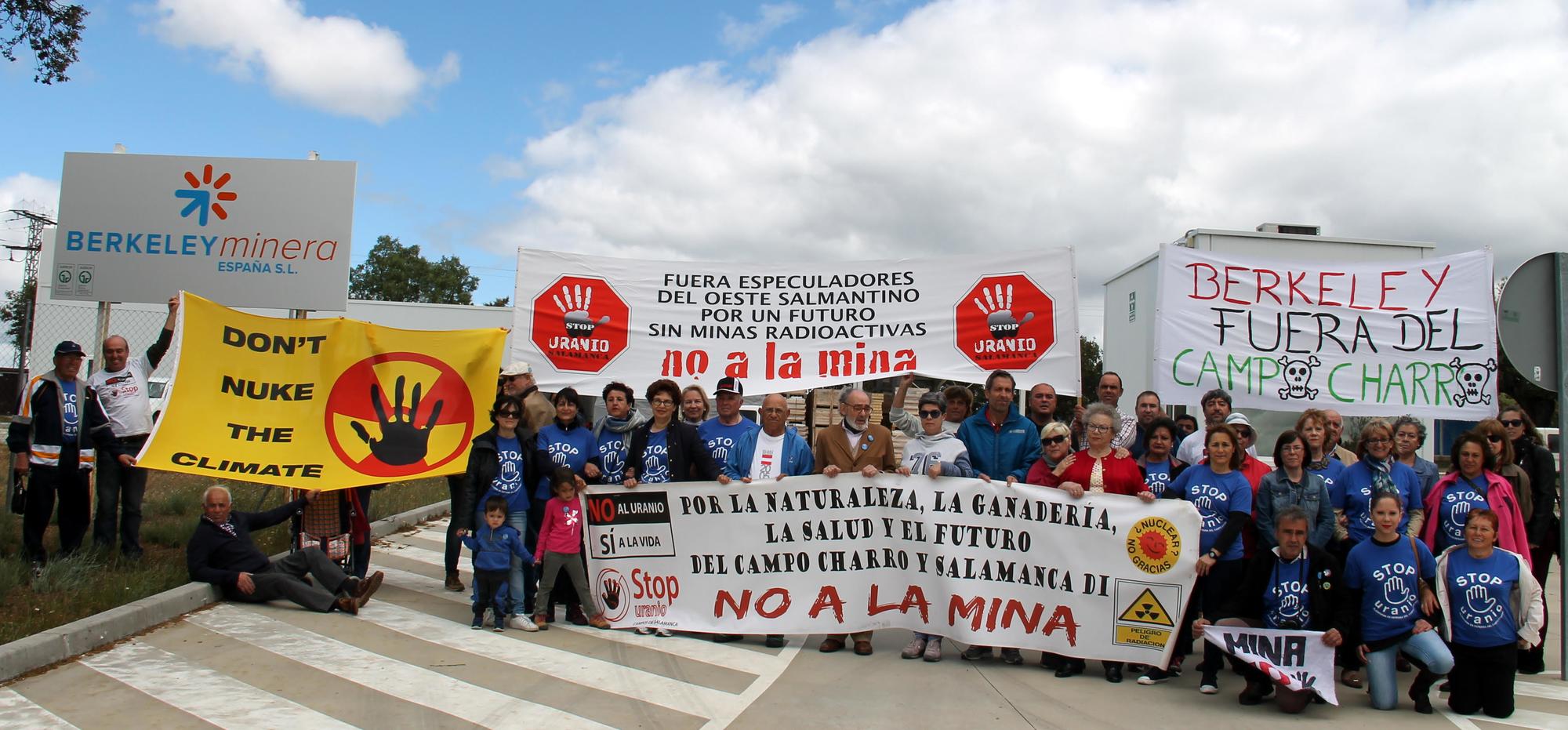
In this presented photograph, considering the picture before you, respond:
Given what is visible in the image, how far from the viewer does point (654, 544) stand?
22.9 feet

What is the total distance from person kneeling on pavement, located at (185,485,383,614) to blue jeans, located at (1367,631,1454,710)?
6526 mm

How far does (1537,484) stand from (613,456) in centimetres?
656

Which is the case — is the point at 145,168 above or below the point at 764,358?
above

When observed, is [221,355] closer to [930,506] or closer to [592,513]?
[592,513]

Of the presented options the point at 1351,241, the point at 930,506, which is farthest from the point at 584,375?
the point at 1351,241

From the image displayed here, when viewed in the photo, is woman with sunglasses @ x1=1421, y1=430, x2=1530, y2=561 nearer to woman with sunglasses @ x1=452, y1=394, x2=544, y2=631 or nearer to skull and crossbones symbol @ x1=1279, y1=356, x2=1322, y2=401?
skull and crossbones symbol @ x1=1279, y1=356, x2=1322, y2=401

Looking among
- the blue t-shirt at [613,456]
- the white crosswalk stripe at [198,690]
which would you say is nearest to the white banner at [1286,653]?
the blue t-shirt at [613,456]

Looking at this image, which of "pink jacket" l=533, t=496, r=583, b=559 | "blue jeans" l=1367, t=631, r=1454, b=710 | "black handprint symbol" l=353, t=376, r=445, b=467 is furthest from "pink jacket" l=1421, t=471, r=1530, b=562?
"black handprint symbol" l=353, t=376, r=445, b=467

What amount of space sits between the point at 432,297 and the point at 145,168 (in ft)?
185

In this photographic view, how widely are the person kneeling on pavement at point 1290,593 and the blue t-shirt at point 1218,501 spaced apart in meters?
0.22

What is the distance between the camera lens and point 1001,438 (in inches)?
270

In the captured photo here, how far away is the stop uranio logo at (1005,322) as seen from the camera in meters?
8.01

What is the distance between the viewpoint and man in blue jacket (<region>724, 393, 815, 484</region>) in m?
6.93

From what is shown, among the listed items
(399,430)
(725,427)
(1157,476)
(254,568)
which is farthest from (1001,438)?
(254,568)
